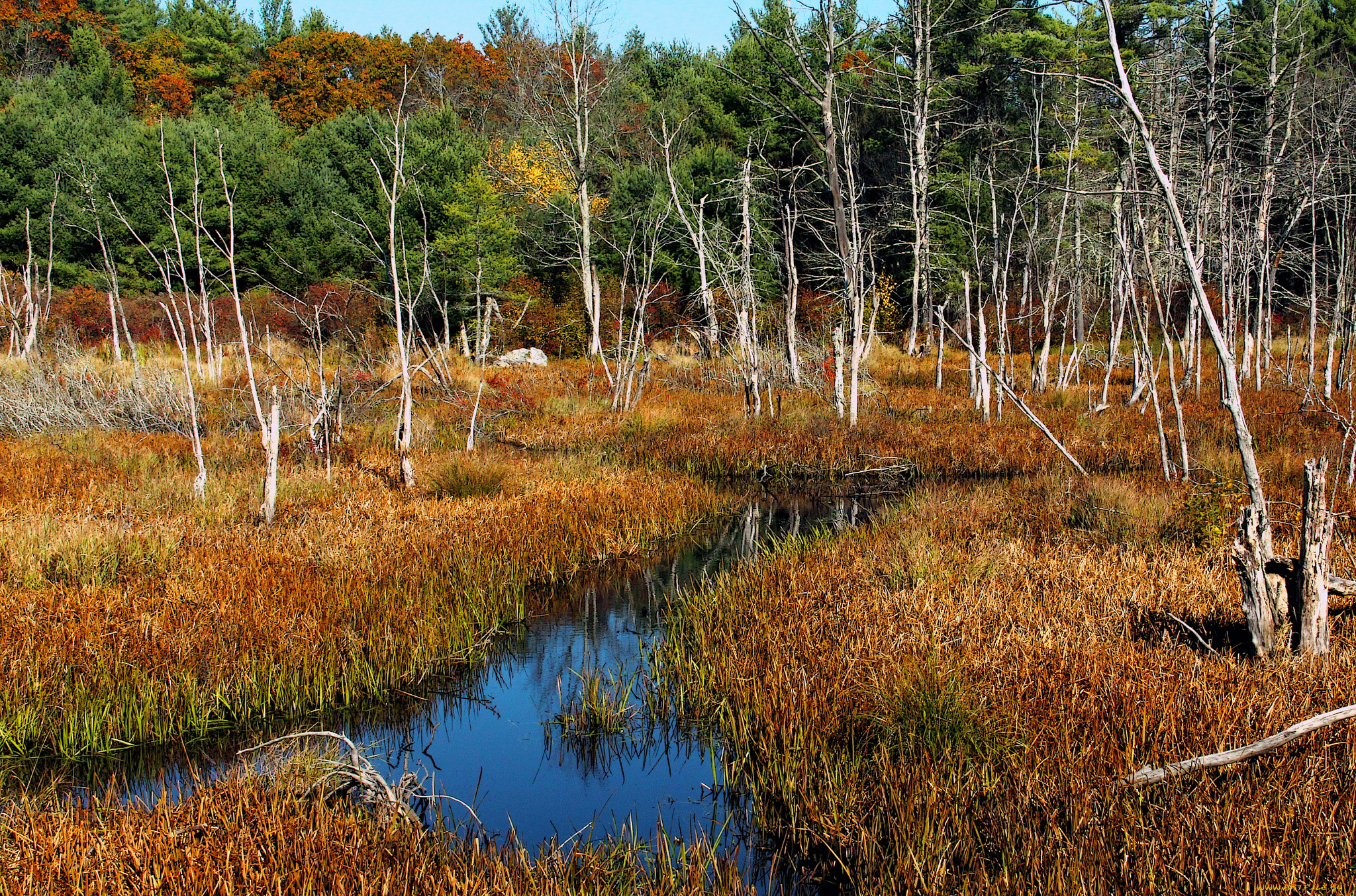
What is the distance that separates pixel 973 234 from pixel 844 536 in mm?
8716

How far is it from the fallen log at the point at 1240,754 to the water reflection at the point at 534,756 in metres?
1.60

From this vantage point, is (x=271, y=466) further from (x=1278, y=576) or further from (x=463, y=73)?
(x=463, y=73)

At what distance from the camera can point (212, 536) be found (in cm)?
670

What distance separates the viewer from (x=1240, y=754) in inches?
118

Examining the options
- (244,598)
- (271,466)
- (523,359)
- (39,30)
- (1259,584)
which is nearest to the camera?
(1259,584)

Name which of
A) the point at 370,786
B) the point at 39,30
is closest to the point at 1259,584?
the point at 370,786

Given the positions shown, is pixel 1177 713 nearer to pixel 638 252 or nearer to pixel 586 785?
pixel 586 785

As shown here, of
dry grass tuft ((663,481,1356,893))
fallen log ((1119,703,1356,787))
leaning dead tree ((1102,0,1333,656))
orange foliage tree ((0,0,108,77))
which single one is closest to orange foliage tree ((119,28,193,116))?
orange foliage tree ((0,0,108,77))

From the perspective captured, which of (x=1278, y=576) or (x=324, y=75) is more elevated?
(x=324, y=75)

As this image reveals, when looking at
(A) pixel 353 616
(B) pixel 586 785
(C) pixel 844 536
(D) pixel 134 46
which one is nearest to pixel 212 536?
(A) pixel 353 616

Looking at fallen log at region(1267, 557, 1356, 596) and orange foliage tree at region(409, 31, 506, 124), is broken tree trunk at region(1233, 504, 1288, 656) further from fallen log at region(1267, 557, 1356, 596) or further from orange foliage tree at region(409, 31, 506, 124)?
orange foliage tree at region(409, 31, 506, 124)

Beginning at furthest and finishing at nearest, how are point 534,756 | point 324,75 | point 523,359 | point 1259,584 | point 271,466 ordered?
point 324,75
point 523,359
point 271,466
point 534,756
point 1259,584

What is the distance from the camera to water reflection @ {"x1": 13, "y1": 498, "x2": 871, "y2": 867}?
12.7 ft

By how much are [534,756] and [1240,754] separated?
3.20 metres
